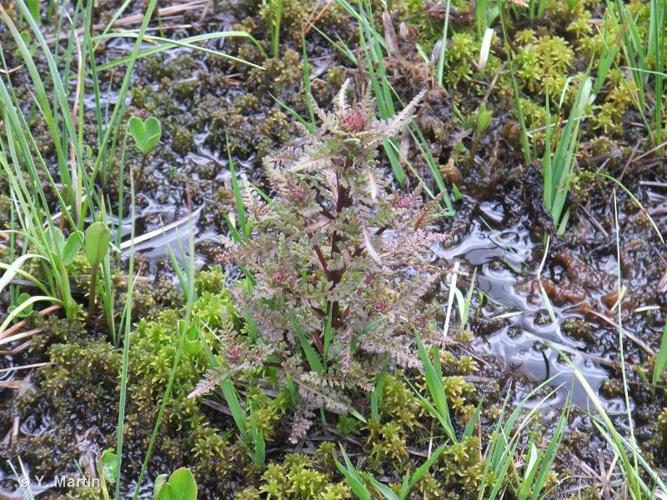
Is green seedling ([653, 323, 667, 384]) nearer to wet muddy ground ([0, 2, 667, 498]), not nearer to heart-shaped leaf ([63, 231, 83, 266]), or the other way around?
wet muddy ground ([0, 2, 667, 498])

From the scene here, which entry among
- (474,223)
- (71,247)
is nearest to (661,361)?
(474,223)

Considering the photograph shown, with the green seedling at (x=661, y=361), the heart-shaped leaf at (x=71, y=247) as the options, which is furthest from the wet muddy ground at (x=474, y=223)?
the heart-shaped leaf at (x=71, y=247)

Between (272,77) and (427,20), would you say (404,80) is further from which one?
(272,77)

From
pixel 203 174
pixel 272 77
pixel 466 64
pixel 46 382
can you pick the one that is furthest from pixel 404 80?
pixel 46 382

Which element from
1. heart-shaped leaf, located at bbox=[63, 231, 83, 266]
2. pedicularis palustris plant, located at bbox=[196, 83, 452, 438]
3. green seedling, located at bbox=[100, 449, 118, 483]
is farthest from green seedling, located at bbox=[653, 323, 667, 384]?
heart-shaped leaf, located at bbox=[63, 231, 83, 266]

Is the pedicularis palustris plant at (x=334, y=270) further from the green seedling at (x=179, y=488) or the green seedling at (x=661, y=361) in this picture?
the green seedling at (x=661, y=361)

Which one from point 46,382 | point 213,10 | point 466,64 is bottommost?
point 46,382

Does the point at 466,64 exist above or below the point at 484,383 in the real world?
above
